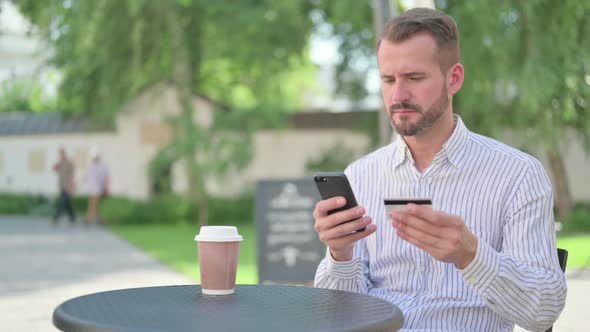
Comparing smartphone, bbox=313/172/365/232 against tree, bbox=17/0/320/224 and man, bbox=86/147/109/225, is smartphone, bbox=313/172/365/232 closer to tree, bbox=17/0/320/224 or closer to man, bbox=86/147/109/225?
tree, bbox=17/0/320/224

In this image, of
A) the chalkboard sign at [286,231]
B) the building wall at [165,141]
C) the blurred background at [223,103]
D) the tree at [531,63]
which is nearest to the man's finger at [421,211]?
the chalkboard sign at [286,231]

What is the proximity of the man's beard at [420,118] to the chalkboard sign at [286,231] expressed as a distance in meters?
6.26

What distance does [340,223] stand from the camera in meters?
2.87

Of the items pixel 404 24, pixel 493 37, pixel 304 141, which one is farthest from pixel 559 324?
pixel 304 141

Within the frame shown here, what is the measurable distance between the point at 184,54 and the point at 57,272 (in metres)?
12.8

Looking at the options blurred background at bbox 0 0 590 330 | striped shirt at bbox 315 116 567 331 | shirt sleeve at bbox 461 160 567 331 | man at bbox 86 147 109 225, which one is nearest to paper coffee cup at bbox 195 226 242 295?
striped shirt at bbox 315 116 567 331

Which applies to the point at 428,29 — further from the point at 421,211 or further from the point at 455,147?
the point at 421,211

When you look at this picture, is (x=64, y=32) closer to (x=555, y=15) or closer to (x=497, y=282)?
(x=555, y=15)

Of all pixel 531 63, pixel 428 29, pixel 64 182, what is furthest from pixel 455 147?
Answer: pixel 64 182

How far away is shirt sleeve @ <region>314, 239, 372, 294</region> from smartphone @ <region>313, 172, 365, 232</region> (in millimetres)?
379

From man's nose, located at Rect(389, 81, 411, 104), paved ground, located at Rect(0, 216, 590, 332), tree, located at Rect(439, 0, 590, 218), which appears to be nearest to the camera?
man's nose, located at Rect(389, 81, 411, 104)

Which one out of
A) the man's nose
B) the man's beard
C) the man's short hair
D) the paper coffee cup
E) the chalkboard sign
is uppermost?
the man's short hair

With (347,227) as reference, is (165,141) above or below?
below

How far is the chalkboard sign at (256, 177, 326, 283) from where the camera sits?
945 centimetres
